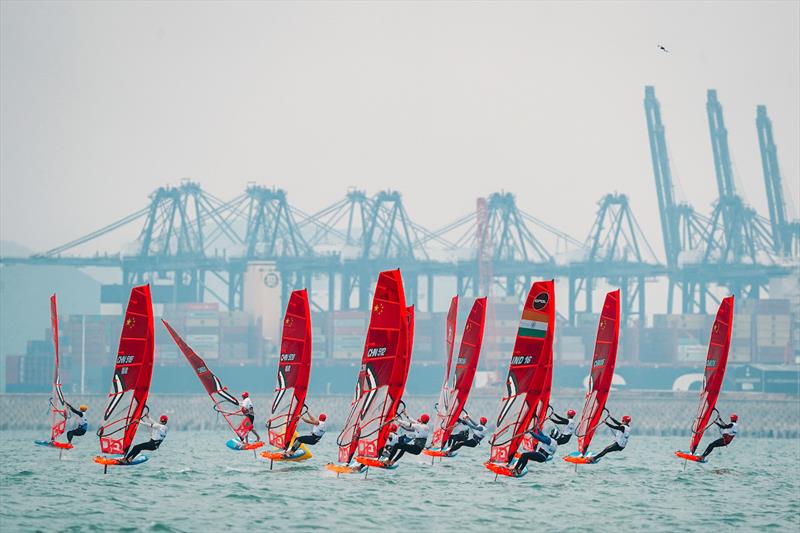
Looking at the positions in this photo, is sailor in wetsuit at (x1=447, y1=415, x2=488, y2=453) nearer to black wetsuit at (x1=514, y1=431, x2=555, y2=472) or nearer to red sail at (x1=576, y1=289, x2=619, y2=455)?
red sail at (x1=576, y1=289, x2=619, y2=455)

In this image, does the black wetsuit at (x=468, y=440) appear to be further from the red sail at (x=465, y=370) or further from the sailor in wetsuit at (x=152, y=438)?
the sailor in wetsuit at (x=152, y=438)

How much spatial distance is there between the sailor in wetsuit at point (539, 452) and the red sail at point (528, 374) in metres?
0.32

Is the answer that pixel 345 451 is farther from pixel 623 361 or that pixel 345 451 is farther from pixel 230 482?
pixel 623 361

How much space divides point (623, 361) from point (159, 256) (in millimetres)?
52757

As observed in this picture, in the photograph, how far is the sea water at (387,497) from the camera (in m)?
33.1

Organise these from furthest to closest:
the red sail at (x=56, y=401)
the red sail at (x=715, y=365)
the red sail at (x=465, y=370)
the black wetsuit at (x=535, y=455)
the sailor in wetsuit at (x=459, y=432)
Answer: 1. the red sail at (x=715, y=365)
2. the red sail at (x=56, y=401)
3. the red sail at (x=465, y=370)
4. the sailor in wetsuit at (x=459, y=432)
5. the black wetsuit at (x=535, y=455)

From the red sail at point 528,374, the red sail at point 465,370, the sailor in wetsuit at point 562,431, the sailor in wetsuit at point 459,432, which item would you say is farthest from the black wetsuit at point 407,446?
the red sail at point 465,370

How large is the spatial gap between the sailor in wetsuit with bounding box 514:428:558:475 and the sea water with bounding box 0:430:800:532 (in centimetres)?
100

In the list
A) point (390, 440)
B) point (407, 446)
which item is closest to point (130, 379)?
point (390, 440)

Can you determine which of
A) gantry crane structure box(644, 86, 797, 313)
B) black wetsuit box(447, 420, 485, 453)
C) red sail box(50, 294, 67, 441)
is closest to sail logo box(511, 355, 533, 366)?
black wetsuit box(447, 420, 485, 453)

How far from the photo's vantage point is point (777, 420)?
111 metres

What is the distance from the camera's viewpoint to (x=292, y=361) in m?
42.3

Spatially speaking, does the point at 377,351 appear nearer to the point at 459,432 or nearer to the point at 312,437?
the point at 312,437

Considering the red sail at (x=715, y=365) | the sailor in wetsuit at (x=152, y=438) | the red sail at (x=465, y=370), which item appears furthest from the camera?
the red sail at (x=715, y=365)
